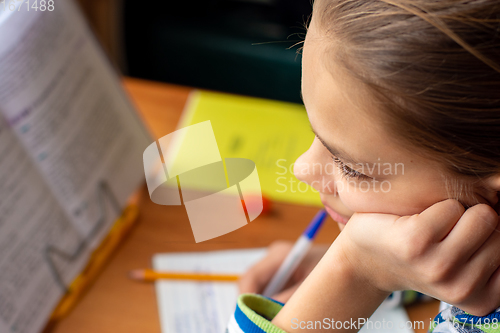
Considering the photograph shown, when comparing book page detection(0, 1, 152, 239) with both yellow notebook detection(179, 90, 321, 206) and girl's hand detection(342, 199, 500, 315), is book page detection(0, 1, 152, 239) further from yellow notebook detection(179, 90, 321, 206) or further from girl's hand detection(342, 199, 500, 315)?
girl's hand detection(342, 199, 500, 315)

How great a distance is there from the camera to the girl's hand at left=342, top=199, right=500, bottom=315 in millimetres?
364

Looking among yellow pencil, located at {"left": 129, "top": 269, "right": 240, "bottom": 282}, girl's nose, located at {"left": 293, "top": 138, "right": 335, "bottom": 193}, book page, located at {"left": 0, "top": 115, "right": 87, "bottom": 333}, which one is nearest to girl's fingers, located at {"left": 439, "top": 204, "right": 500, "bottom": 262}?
girl's nose, located at {"left": 293, "top": 138, "right": 335, "bottom": 193}

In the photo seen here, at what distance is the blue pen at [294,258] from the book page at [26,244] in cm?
28

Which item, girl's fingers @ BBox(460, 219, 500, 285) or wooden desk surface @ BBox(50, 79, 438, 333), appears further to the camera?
wooden desk surface @ BBox(50, 79, 438, 333)

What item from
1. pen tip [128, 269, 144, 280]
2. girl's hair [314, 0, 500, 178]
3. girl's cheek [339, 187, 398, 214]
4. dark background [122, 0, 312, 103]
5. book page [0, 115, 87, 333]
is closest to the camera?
girl's hair [314, 0, 500, 178]

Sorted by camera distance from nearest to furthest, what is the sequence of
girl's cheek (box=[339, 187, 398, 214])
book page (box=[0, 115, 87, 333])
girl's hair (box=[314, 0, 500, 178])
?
girl's hair (box=[314, 0, 500, 178]) → girl's cheek (box=[339, 187, 398, 214]) → book page (box=[0, 115, 87, 333])

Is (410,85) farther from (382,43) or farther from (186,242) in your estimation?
(186,242)

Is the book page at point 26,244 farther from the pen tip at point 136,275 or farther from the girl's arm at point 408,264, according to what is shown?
the girl's arm at point 408,264

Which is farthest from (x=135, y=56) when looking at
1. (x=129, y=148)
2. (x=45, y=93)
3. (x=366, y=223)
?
(x=366, y=223)

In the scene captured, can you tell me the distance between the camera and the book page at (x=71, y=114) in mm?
578

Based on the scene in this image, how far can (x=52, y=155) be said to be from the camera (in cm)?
62

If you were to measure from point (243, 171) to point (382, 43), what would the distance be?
239mm

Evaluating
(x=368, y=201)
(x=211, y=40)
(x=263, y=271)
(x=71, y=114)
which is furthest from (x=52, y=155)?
(x=211, y=40)

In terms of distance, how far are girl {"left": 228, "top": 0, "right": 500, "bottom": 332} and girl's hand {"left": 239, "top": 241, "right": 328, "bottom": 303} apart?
0.16 meters
